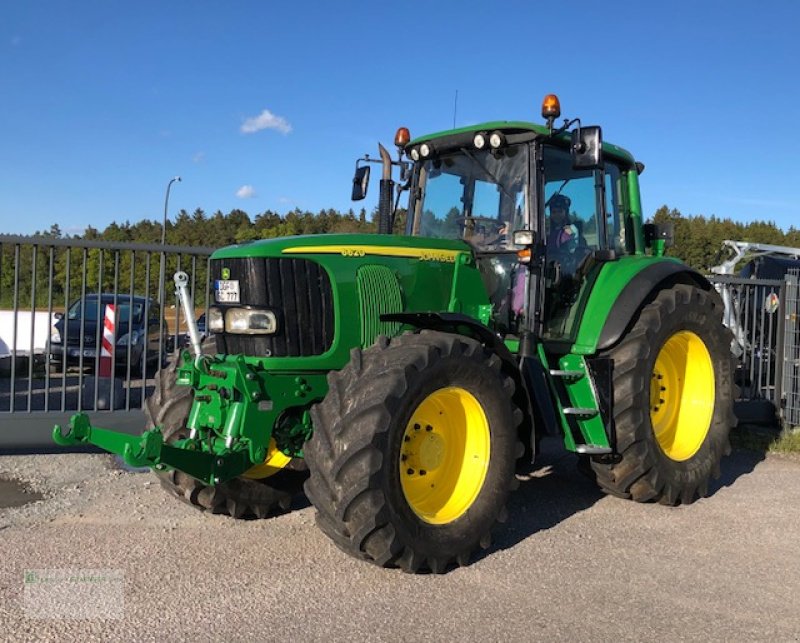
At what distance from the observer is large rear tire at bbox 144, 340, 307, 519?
4.53m

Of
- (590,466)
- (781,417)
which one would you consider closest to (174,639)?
(590,466)

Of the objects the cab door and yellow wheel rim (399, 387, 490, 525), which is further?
the cab door

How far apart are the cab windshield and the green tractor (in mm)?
14

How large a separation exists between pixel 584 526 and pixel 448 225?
230 centimetres

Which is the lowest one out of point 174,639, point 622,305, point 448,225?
point 174,639

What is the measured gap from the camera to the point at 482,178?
5.41m

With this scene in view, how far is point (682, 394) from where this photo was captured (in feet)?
19.9

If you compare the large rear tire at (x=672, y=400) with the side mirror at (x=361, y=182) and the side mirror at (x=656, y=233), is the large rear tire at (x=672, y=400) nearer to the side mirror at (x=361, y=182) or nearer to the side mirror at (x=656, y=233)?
the side mirror at (x=656, y=233)

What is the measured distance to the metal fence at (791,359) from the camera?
8039 millimetres

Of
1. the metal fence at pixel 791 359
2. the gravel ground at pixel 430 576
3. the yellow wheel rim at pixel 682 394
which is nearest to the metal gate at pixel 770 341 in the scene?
the metal fence at pixel 791 359

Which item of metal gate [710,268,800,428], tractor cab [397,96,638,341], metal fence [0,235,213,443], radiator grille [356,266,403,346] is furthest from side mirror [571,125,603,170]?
metal gate [710,268,800,428]

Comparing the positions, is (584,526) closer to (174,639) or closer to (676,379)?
(676,379)

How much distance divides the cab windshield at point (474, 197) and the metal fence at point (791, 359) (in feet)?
14.9

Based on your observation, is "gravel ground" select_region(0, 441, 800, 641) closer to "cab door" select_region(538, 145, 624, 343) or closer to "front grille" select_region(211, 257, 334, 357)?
"front grille" select_region(211, 257, 334, 357)
